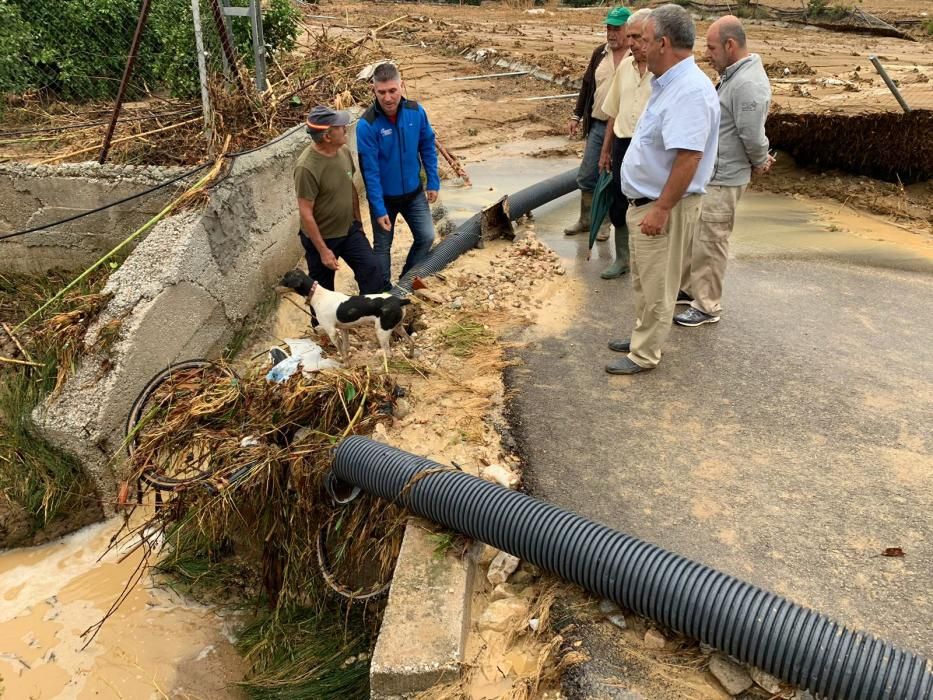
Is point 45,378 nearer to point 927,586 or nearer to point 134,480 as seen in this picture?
point 134,480

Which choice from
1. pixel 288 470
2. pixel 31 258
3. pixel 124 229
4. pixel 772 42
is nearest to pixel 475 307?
pixel 288 470

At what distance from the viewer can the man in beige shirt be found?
4.43 m

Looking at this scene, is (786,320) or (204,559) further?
(786,320)

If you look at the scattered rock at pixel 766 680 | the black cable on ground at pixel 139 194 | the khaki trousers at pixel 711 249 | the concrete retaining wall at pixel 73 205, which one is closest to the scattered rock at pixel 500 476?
the scattered rock at pixel 766 680

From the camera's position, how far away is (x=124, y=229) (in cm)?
572

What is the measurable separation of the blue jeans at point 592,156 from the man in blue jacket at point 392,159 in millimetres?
1361

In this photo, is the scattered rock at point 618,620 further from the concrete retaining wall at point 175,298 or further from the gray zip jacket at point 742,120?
the concrete retaining wall at point 175,298

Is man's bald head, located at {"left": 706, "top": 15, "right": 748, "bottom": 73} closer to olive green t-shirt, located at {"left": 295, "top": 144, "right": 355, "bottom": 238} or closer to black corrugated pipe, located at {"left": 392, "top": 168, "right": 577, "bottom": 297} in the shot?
olive green t-shirt, located at {"left": 295, "top": 144, "right": 355, "bottom": 238}

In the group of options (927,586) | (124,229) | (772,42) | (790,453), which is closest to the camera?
(927,586)

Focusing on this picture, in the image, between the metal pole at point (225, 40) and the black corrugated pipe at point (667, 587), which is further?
the metal pole at point (225, 40)

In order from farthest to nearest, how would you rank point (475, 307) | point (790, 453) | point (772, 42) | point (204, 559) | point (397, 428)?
1. point (772, 42)
2. point (475, 307)
3. point (204, 559)
4. point (397, 428)
5. point (790, 453)

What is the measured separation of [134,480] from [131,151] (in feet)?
→ 10.3

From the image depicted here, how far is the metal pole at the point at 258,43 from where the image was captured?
6172 mm

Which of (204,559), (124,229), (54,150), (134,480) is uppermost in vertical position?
(54,150)
